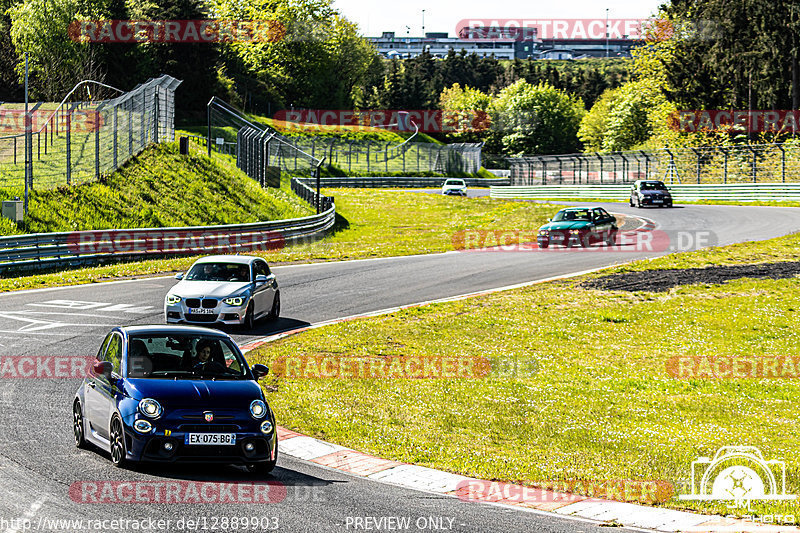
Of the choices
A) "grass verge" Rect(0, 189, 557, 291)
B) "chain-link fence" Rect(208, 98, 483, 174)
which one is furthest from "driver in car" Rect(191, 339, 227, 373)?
"chain-link fence" Rect(208, 98, 483, 174)

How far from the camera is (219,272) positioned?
1973 centimetres

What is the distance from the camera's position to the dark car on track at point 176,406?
9203mm

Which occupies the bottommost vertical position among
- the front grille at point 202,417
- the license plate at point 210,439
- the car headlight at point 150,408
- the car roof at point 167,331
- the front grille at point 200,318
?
the front grille at point 200,318

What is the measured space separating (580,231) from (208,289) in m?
19.7

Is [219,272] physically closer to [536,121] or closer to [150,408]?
[150,408]

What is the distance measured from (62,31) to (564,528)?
8772cm

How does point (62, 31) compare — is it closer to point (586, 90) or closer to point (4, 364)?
point (4, 364)

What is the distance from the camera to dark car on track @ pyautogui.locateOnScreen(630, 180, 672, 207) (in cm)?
5297

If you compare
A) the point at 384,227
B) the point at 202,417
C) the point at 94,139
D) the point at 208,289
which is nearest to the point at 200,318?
the point at 208,289

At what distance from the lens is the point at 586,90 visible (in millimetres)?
177500

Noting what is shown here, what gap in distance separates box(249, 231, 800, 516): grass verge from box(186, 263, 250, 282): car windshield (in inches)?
77.2

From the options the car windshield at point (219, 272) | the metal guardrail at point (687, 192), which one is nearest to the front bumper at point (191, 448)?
the car windshield at point (219, 272)

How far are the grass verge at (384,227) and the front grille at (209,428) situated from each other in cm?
1699

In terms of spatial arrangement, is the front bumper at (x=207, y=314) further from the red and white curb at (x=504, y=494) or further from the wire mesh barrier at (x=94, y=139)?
the wire mesh barrier at (x=94, y=139)
